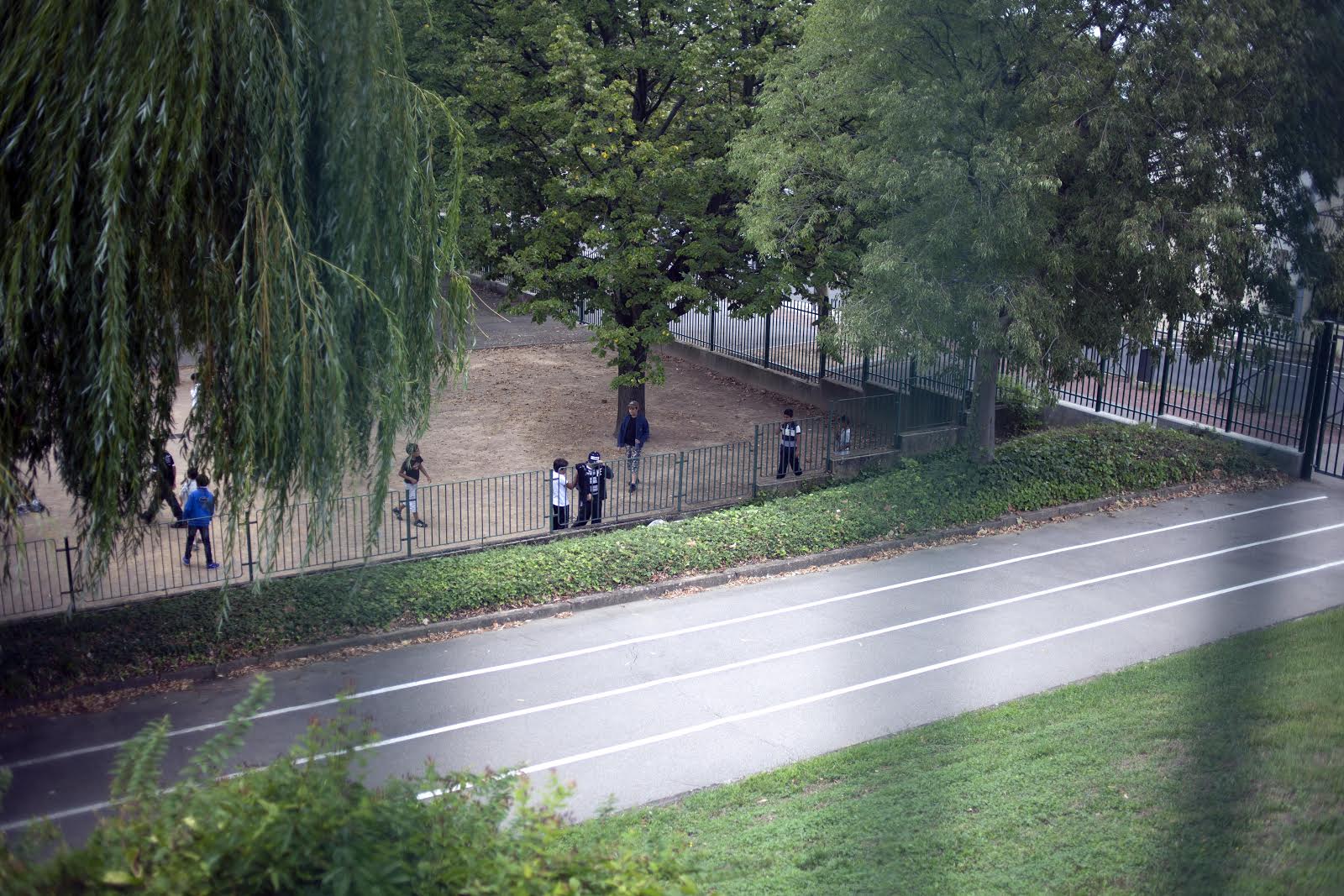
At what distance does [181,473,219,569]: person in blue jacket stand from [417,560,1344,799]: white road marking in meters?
5.45

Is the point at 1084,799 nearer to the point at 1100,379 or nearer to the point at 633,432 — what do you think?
the point at 1100,379

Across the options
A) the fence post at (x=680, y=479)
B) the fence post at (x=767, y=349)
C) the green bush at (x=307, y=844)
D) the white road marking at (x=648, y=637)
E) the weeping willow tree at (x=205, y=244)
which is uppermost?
the weeping willow tree at (x=205, y=244)

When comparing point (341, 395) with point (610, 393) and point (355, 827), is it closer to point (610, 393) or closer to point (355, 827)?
point (355, 827)

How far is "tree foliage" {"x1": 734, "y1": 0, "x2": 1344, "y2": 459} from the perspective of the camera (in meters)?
11.2

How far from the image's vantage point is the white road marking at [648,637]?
8.46 m

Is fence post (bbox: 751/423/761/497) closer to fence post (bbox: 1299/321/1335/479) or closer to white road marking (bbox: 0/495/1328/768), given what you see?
white road marking (bbox: 0/495/1328/768)

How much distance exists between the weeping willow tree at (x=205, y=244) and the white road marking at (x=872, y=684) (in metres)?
2.39

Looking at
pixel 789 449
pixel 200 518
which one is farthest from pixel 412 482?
pixel 789 449

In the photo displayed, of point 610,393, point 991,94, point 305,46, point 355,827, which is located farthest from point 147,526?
point 610,393

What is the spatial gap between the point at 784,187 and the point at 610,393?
23.9 feet

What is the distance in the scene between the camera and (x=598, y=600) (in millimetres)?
11344

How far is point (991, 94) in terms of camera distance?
11.9 meters

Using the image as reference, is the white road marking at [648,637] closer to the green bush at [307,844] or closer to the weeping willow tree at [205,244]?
the weeping willow tree at [205,244]

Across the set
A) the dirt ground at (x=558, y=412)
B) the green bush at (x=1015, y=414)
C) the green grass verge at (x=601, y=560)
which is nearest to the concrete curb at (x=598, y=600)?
the green grass verge at (x=601, y=560)
